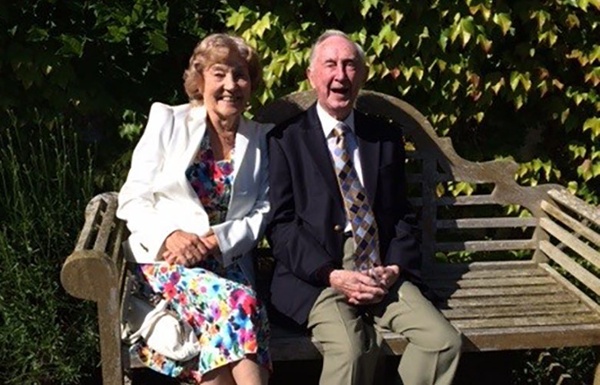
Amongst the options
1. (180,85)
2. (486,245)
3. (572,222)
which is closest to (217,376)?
(486,245)

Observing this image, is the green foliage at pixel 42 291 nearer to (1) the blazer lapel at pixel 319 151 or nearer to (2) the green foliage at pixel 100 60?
(2) the green foliage at pixel 100 60

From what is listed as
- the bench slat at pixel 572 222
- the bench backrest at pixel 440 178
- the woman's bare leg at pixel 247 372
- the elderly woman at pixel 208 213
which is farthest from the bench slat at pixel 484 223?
the woman's bare leg at pixel 247 372

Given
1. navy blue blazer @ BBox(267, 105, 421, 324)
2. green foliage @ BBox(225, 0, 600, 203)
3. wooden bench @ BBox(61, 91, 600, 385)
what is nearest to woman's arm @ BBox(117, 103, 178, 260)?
wooden bench @ BBox(61, 91, 600, 385)

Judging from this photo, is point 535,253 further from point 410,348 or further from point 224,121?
point 224,121

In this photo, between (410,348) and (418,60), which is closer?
(410,348)

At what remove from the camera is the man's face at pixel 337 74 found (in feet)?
14.6

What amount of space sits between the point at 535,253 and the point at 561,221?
26 cm

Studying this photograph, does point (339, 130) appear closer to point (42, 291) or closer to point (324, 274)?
point (324, 274)

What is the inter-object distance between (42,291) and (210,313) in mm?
1078

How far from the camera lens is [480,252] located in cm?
567

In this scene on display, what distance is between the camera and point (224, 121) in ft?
14.7

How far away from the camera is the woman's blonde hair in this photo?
14.5ft

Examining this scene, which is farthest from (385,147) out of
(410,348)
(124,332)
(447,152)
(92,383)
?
(92,383)

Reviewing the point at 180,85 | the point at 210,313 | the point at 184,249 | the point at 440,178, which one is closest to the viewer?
the point at 210,313
